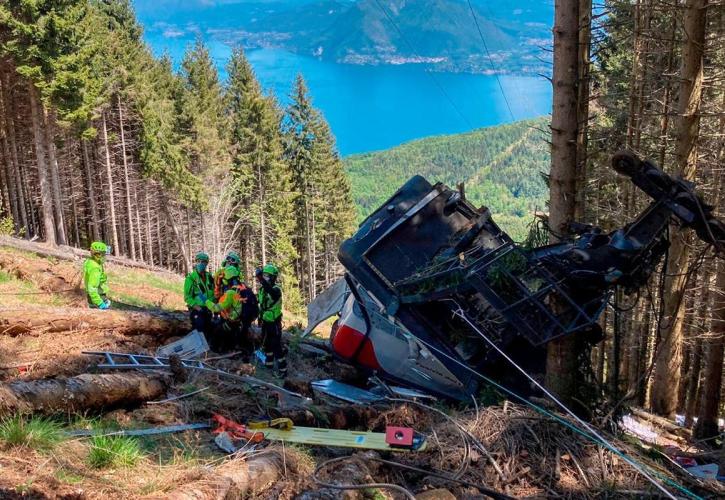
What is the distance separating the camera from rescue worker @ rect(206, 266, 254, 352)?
9.85 metres

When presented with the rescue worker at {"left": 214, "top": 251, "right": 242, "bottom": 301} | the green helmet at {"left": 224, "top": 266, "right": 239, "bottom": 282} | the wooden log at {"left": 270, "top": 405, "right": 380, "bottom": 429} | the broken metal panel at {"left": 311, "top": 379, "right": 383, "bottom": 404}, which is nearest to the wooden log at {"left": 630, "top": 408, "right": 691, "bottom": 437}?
the broken metal panel at {"left": 311, "top": 379, "right": 383, "bottom": 404}

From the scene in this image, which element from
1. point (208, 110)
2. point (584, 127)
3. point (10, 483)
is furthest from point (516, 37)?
point (10, 483)

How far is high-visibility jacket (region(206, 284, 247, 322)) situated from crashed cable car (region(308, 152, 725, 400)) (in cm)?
149

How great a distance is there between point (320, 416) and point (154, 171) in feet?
109

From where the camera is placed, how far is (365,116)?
6038 inches

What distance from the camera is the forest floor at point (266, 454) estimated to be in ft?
13.7

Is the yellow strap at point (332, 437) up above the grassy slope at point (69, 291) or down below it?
above

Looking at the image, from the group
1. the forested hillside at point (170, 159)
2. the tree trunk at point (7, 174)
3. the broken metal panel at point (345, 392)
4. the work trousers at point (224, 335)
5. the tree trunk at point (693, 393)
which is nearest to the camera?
the broken metal panel at point (345, 392)

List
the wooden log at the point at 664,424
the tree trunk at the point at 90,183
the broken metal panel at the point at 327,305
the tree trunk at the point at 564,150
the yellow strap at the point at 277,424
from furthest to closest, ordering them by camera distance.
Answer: the tree trunk at the point at 90,183 < the wooden log at the point at 664,424 < the broken metal panel at the point at 327,305 < the tree trunk at the point at 564,150 < the yellow strap at the point at 277,424

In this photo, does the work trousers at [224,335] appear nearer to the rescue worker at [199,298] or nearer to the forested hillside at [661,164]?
the rescue worker at [199,298]

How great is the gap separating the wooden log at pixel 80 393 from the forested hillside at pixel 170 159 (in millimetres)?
24080

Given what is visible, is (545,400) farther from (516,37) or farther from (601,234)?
(516,37)

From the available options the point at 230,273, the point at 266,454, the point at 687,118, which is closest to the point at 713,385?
the point at 687,118

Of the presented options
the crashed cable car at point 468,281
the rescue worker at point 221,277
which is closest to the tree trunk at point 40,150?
the rescue worker at point 221,277
